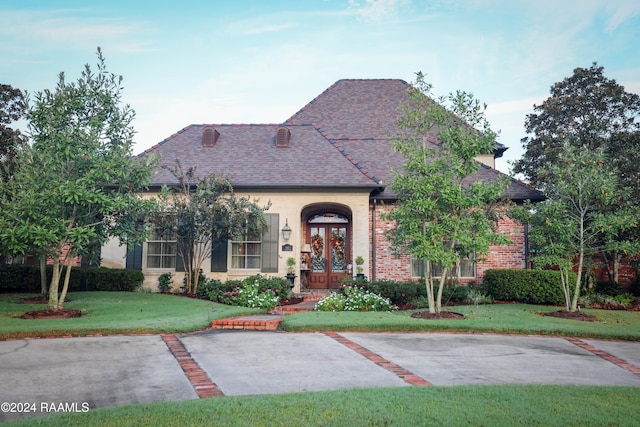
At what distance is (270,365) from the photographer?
580cm

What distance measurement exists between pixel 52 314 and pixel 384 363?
748 centimetres

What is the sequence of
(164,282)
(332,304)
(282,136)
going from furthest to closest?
(282,136) < (164,282) < (332,304)

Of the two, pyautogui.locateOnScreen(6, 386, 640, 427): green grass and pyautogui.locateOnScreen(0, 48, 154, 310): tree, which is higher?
pyautogui.locateOnScreen(0, 48, 154, 310): tree

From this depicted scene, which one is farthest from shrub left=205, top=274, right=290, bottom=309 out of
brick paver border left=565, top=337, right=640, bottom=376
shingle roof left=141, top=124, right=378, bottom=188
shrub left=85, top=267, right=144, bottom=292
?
brick paver border left=565, top=337, right=640, bottom=376

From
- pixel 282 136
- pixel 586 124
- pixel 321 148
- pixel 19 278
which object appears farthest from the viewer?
pixel 586 124

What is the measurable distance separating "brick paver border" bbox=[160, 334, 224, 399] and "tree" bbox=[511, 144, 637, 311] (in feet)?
27.6

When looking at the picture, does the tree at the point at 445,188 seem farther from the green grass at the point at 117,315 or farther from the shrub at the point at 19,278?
the shrub at the point at 19,278

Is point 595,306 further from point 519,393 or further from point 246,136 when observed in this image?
point 246,136

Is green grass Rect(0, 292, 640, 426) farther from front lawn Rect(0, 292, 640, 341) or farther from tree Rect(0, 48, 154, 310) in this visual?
tree Rect(0, 48, 154, 310)

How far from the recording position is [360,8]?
34.6ft

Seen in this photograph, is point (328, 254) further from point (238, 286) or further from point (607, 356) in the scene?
point (607, 356)

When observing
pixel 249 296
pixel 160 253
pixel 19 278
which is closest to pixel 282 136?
pixel 160 253

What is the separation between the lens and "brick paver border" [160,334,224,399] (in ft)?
15.1

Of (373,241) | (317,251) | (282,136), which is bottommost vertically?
(317,251)
